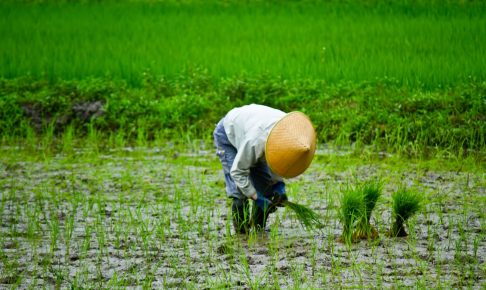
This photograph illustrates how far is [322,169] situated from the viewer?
637 cm

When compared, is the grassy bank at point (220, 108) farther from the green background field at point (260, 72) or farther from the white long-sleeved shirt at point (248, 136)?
the white long-sleeved shirt at point (248, 136)

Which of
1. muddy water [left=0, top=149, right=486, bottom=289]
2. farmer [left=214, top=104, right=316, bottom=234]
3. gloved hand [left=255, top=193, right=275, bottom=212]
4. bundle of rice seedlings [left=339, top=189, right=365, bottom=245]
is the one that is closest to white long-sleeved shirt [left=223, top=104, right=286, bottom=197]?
farmer [left=214, top=104, right=316, bottom=234]

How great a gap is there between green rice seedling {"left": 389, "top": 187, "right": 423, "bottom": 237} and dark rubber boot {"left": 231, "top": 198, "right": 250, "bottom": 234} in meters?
0.83

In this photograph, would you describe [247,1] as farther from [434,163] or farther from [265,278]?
[265,278]

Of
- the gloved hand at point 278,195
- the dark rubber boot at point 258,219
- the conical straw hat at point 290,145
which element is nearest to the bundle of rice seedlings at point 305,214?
the gloved hand at point 278,195

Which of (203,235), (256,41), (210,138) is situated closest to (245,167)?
(203,235)

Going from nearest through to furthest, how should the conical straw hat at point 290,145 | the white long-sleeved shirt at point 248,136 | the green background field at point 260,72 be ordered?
the conical straw hat at point 290,145
the white long-sleeved shirt at point 248,136
the green background field at point 260,72

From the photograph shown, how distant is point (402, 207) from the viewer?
4.45m

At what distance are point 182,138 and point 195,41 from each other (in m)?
3.05

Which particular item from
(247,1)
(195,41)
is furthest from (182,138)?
(247,1)

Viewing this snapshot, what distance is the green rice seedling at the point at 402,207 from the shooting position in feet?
14.5

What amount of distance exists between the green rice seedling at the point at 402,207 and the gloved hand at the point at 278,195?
2.03 ft

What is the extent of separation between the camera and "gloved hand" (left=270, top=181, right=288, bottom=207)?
4.58 metres

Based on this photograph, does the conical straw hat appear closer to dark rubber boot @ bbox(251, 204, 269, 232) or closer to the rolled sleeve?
the rolled sleeve
